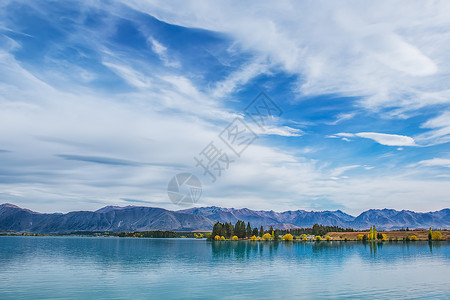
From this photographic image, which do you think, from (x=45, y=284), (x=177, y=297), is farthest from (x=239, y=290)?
A: (x=45, y=284)

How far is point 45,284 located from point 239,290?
35011mm

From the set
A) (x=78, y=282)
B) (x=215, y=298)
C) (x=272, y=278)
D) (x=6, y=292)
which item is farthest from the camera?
(x=272, y=278)

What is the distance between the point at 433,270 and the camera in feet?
271

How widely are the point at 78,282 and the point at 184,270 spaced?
84.7ft

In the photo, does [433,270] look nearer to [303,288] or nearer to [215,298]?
[303,288]

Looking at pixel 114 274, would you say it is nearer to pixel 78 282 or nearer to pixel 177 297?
pixel 78 282

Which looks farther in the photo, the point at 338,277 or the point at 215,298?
the point at 338,277

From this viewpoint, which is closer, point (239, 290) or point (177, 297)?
point (177, 297)

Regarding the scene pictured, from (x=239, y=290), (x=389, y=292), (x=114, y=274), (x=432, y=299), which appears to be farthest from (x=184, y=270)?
(x=432, y=299)

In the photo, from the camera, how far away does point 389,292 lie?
54.3 meters

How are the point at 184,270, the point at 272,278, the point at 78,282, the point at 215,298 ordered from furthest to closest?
the point at 184,270, the point at 272,278, the point at 78,282, the point at 215,298

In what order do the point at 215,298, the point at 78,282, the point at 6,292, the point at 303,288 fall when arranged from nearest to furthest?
the point at 215,298 → the point at 6,292 → the point at 303,288 → the point at 78,282

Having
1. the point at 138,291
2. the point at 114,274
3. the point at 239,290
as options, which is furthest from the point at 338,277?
the point at 114,274

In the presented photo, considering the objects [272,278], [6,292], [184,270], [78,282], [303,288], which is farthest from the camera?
[184,270]
